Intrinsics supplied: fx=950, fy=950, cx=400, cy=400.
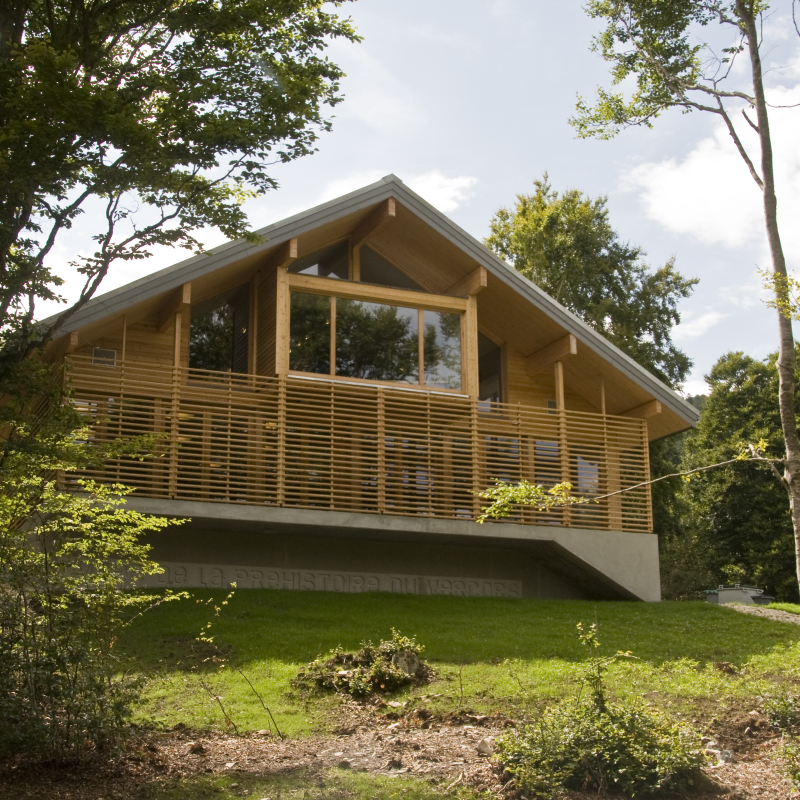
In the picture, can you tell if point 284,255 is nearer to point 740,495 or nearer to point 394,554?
point 394,554

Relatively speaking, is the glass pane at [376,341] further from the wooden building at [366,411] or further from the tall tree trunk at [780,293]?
the tall tree trunk at [780,293]

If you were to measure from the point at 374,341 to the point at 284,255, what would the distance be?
2271 millimetres

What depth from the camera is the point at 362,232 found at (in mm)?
18250

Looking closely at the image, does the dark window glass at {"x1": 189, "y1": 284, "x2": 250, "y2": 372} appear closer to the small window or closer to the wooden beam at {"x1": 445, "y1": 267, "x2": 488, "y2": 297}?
the small window

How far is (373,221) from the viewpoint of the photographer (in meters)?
17.9

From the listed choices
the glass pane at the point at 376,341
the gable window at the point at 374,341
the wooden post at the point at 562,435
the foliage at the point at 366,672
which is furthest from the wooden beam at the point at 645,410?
the foliage at the point at 366,672

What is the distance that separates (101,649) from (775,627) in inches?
401

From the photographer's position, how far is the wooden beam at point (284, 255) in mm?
16422

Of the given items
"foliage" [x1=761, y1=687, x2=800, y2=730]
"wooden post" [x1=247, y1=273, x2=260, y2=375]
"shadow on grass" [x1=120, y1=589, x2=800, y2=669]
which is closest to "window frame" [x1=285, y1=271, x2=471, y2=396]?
"wooden post" [x1=247, y1=273, x2=260, y2=375]

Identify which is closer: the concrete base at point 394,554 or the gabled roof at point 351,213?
the gabled roof at point 351,213

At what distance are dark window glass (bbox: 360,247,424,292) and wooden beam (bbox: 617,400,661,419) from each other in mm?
4996

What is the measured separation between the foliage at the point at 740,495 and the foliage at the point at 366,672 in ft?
70.4

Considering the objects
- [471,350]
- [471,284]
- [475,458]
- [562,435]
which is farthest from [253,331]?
[562,435]

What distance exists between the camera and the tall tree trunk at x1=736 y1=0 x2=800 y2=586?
10.1 metres
